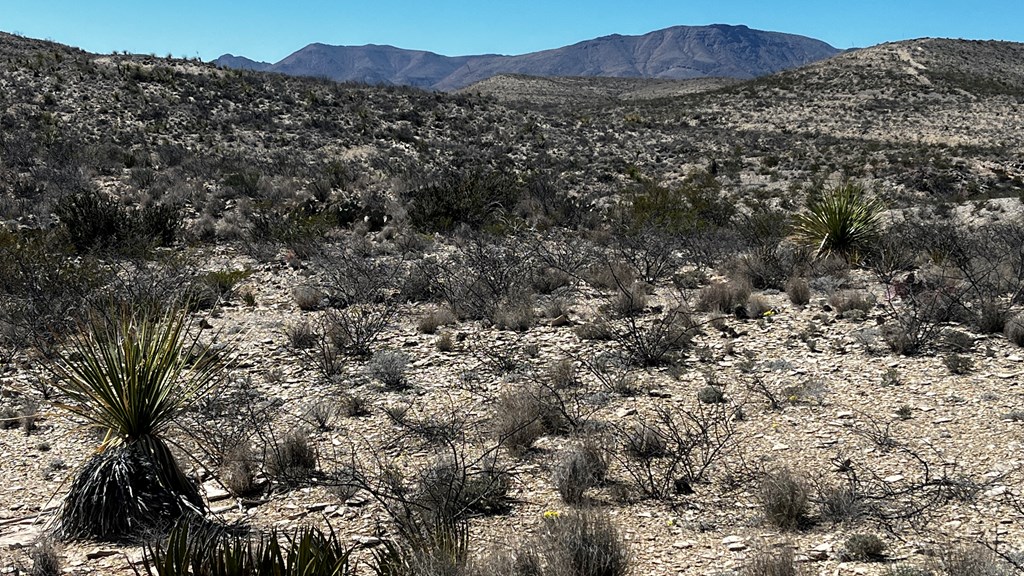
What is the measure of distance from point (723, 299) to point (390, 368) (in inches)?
175

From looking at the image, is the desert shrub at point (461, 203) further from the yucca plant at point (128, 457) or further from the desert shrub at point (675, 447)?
the yucca plant at point (128, 457)

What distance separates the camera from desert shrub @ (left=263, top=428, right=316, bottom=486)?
4961 millimetres

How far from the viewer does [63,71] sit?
3144 centimetres

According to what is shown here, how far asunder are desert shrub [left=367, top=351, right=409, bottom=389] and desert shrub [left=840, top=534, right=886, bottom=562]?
426 centimetres

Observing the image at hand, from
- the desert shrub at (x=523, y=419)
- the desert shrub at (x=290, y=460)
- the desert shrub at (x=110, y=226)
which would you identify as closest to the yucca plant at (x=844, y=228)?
the desert shrub at (x=523, y=419)

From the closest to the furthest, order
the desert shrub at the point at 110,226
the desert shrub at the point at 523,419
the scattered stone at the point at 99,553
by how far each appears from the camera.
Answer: the scattered stone at the point at 99,553, the desert shrub at the point at 523,419, the desert shrub at the point at 110,226

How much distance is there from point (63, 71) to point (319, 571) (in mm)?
35913

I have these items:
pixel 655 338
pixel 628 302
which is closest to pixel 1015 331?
pixel 655 338

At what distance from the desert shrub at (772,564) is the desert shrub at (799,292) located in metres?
5.90

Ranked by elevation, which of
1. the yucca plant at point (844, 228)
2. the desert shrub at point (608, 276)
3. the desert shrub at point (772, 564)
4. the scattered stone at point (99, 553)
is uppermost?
the yucca plant at point (844, 228)

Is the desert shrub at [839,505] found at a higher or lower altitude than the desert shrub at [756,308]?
lower

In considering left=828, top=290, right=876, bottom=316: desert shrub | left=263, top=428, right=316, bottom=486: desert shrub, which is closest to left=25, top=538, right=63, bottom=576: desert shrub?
left=263, top=428, right=316, bottom=486: desert shrub

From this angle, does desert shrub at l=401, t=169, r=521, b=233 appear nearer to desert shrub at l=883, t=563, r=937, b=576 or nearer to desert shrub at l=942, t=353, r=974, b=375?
desert shrub at l=942, t=353, r=974, b=375

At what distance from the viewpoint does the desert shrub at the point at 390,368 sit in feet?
22.8
